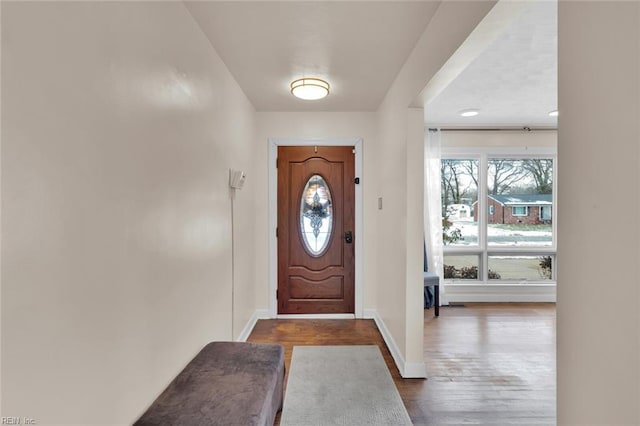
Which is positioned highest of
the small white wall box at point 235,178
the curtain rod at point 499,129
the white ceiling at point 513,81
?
the white ceiling at point 513,81

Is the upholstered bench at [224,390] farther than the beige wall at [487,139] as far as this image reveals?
No

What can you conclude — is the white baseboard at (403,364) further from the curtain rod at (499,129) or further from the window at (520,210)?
the curtain rod at (499,129)

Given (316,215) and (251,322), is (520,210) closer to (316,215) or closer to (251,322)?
(316,215)

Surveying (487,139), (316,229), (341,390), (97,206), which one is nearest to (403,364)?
(341,390)

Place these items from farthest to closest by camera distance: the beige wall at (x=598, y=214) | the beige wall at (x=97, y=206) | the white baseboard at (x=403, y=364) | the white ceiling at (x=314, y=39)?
1. the white baseboard at (x=403, y=364)
2. the white ceiling at (x=314, y=39)
3. the beige wall at (x=97, y=206)
4. the beige wall at (x=598, y=214)

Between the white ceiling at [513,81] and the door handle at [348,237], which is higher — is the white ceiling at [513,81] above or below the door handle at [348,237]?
above

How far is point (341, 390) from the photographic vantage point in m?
2.23

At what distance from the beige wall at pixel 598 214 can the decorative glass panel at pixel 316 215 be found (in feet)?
9.77

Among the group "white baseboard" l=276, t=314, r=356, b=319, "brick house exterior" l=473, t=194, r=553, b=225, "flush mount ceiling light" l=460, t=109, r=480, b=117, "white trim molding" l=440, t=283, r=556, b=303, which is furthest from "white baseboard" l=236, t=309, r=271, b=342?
"flush mount ceiling light" l=460, t=109, r=480, b=117

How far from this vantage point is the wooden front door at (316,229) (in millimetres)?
3803

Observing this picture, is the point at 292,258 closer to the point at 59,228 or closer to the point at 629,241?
the point at 59,228

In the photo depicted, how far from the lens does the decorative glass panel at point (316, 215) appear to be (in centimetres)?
382

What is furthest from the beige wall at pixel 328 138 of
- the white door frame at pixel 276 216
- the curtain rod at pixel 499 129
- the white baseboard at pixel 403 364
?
the curtain rod at pixel 499 129

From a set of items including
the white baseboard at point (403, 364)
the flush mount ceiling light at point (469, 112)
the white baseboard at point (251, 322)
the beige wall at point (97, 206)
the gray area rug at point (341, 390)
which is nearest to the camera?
the beige wall at point (97, 206)
